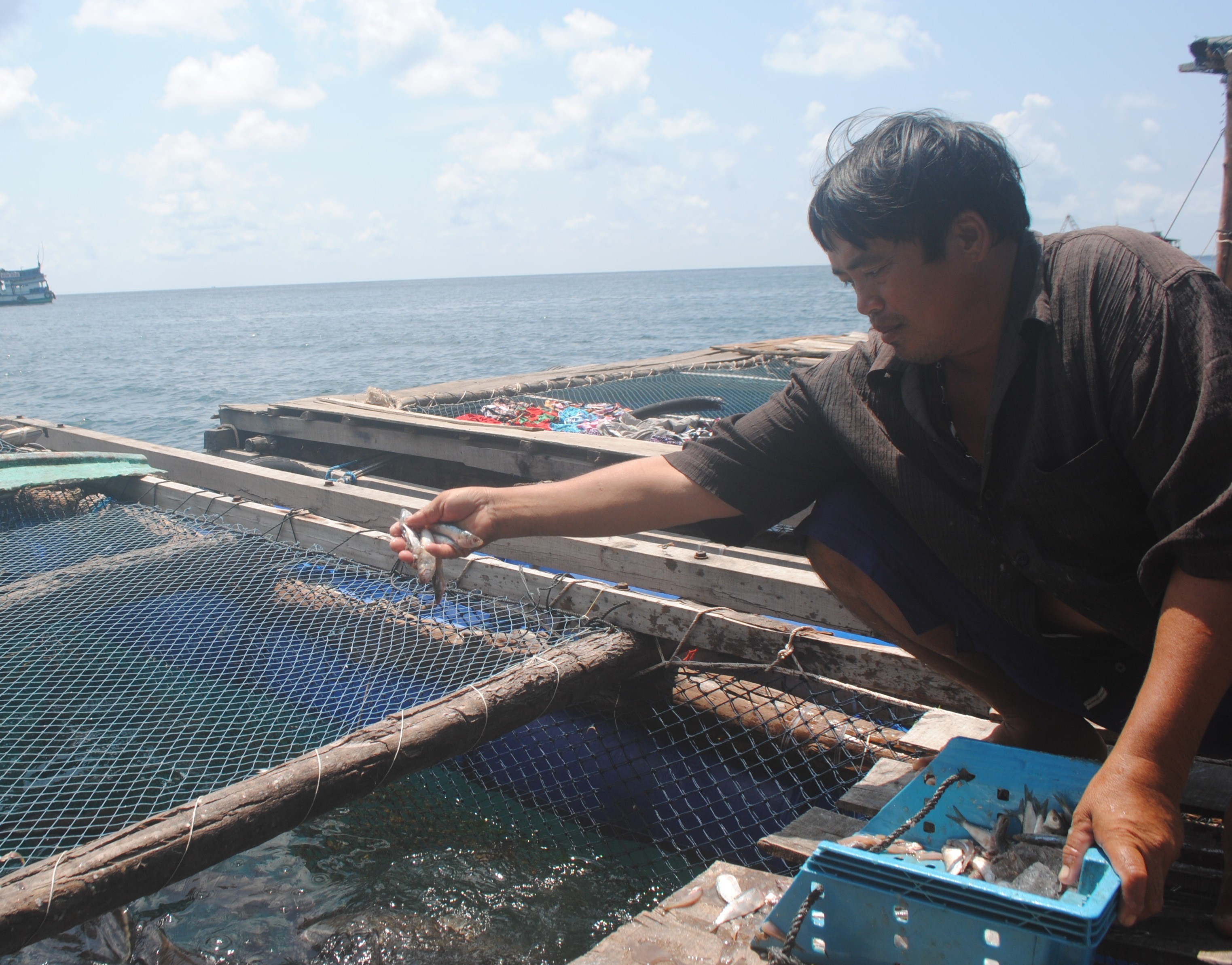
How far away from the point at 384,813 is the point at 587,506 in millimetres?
2266

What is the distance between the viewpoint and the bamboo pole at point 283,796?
2.27 metres

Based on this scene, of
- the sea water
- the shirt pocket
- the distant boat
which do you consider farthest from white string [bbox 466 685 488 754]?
the distant boat

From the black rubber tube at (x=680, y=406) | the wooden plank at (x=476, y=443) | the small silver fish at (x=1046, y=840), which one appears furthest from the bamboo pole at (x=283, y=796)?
the black rubber tube at (x=680, y=406)

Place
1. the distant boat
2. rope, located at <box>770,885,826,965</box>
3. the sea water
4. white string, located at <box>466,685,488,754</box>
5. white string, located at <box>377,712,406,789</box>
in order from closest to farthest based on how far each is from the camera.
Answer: rope, located at <box>770,885,826,965</box> → white string, located at <box>377,712,406,789</box> → white string, located at <box>466,685,488,754</box> → the sea water → the distant boat

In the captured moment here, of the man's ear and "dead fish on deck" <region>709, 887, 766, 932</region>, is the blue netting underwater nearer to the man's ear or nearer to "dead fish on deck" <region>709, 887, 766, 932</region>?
"dead fish on deck" <region>709, 887, 766, 932</region>

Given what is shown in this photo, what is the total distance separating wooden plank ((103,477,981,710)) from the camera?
3188 millimetres

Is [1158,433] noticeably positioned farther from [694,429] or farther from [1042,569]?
[694,429]

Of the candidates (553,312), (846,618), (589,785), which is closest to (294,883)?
(589,785)

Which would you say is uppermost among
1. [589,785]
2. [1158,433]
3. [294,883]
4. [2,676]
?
[1158,433]

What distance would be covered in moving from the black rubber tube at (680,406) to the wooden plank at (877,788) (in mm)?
5446

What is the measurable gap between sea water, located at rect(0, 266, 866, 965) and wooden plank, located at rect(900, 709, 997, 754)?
1160 mm

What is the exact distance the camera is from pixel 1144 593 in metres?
1.91

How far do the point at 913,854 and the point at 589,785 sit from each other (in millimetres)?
2005

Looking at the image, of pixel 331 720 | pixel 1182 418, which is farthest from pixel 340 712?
pixel 1182 418
